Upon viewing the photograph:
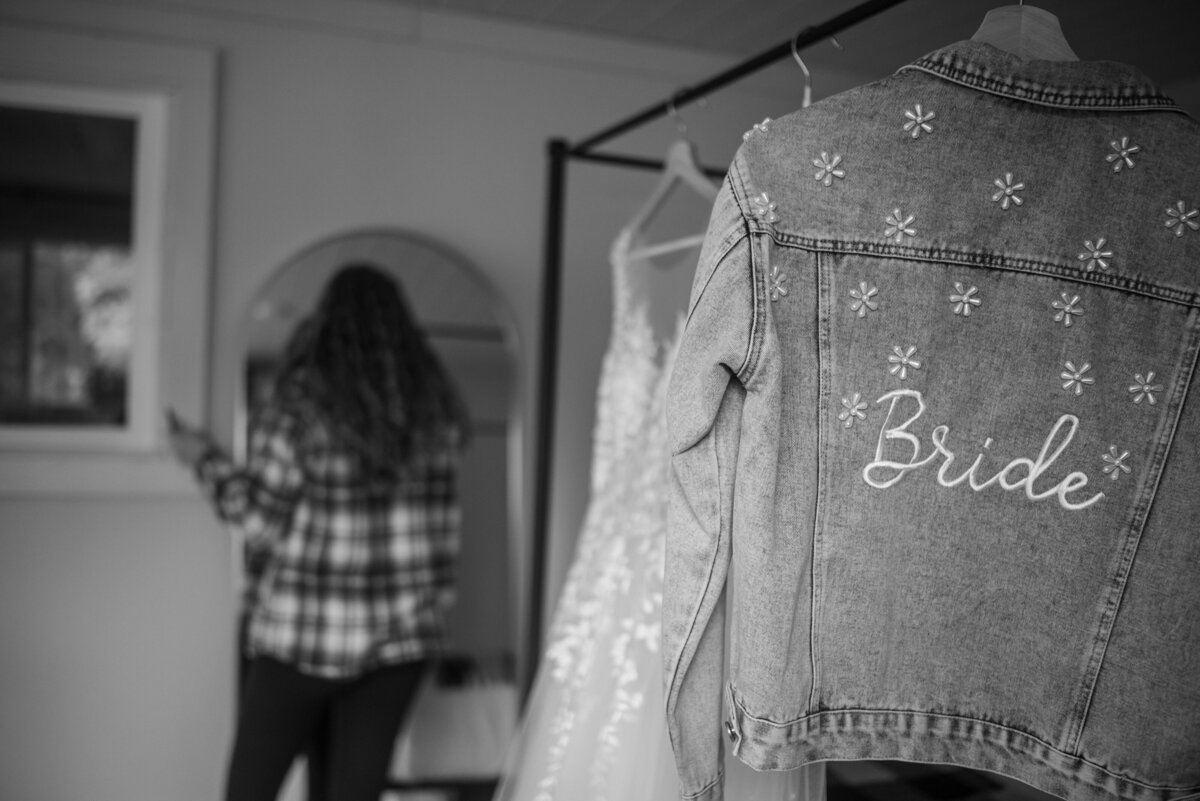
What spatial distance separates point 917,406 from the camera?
1005mm

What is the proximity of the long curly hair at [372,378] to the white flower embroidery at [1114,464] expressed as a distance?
53.8 inches

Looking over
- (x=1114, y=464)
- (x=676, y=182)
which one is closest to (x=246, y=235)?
(x=676, y=182)

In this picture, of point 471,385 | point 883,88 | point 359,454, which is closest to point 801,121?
point 883,88

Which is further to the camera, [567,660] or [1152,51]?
[1152,51]

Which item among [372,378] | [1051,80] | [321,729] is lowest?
[321,729]

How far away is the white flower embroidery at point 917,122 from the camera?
0.98 metres

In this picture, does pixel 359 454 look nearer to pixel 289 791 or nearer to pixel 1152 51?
pixel 289 791

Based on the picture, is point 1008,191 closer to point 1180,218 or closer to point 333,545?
point 1180,218

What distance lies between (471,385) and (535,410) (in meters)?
0.22

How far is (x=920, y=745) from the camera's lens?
1.05 meters

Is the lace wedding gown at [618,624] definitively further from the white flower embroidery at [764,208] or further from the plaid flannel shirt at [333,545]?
the white flower embroidery at [764,208]

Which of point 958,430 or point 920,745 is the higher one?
point 958,430

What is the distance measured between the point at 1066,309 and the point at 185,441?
1.90 m

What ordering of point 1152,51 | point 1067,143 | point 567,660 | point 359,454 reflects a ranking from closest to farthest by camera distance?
1. point 1067,143
2. point 567,660
3. point 359,454
4. point 1152,51
